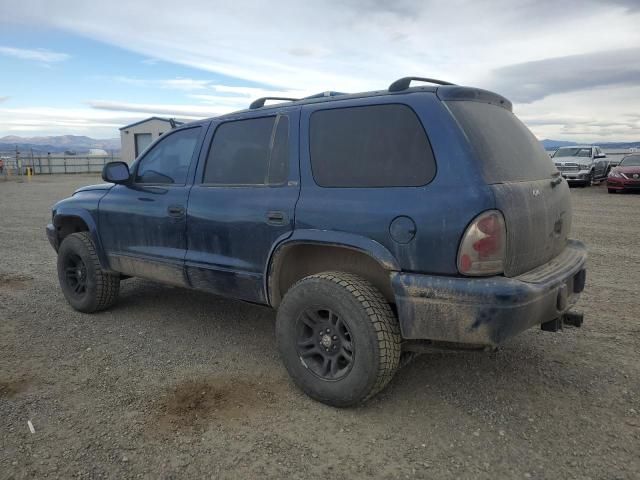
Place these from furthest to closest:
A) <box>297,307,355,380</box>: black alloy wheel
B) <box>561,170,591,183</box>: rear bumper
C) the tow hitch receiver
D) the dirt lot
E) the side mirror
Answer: <box>561,170,591,183</box>: rear bumper < the side mirror < the tow hitch receiver < <box>297,307,355,380</box>: black alloy wheel < the dirt lot

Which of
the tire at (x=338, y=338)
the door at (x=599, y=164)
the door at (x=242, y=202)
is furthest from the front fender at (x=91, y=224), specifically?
the door at (x=599, y=164)

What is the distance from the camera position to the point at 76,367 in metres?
3.75

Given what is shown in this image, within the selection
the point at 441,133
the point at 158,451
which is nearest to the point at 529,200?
the point at 441,133

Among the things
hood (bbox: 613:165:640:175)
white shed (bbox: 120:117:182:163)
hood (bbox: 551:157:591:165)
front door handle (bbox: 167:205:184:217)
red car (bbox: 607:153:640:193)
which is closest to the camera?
front door handle (bbox: 167:205:184:217)

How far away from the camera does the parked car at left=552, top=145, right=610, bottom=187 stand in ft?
65.8

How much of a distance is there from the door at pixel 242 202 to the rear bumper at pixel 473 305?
96 cm

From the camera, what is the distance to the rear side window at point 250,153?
3539mm

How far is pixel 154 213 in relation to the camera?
13.9ft

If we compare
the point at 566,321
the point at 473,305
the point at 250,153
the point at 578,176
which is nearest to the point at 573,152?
the point at 578,176

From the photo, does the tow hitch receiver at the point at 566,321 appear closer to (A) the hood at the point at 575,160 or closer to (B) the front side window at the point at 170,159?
(B) the front side window at the point at 170,159

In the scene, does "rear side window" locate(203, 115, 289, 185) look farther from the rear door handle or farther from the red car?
the red car

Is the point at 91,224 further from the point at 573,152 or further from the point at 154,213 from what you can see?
the point at 573,152

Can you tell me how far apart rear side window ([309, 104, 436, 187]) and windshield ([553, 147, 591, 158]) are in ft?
69.1

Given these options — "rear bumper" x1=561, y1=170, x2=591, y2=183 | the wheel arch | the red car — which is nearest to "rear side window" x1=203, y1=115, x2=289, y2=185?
the wheel arch
